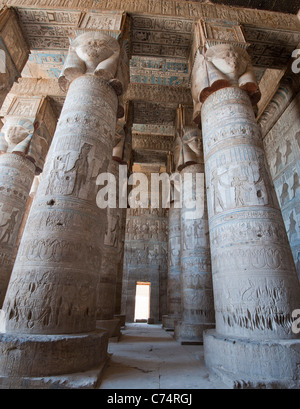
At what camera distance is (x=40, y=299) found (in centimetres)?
241

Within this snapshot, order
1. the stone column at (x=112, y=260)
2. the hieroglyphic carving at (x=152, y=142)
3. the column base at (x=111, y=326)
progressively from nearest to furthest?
the column base at (x=111, y=326) < the stone column at (x=112, y=260) < the hieroglyphic carving at (x=152, y=142)

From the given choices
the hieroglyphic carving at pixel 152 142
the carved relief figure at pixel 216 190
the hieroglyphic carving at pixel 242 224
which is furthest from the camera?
the hieroglyphic carving at pixel 152 142

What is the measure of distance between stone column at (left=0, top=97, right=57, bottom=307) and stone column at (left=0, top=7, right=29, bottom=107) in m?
1.72

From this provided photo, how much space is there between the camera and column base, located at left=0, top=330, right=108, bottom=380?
2090 mm

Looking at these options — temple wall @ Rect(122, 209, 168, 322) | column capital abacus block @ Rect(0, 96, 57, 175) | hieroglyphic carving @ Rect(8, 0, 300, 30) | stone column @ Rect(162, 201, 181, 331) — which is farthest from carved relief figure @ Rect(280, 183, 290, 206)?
temple wall @ Rect(122, 209, 168, 322)

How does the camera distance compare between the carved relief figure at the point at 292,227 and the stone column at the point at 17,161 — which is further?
the stone column at the point at 17,161

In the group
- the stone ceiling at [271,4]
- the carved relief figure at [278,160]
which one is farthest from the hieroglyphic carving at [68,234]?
the stone ceiling at [271,4]

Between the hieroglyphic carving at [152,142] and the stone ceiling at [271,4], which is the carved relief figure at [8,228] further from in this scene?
the stone ceiling at [271,4]

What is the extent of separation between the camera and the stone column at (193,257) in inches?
199

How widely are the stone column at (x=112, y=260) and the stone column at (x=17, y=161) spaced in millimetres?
2298

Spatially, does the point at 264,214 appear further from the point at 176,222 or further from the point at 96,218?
the point at 176,222

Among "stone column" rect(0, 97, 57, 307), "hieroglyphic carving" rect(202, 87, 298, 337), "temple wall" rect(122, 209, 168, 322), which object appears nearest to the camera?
"hieroglyphic carving" rect(202, 87, 298, 337)

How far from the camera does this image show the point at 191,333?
16.1 feet

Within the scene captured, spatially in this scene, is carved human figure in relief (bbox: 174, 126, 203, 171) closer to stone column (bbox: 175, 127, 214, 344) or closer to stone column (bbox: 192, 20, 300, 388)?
stone column (bbox: 175, 127, 214, 344)
